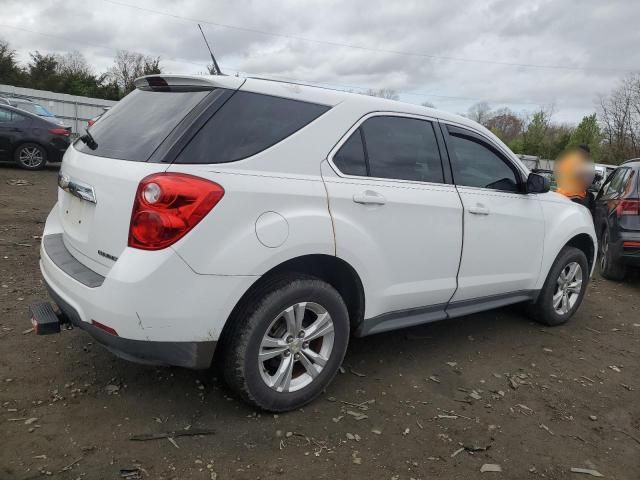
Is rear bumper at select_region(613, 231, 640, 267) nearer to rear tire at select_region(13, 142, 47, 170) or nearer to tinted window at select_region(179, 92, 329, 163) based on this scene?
tinted window at select_region(179, 92, 329, 163)

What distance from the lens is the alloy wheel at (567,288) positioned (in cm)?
472

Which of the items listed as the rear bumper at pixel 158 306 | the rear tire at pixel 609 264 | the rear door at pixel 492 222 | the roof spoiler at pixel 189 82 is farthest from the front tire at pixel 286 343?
the rear tire at pixel 609 264

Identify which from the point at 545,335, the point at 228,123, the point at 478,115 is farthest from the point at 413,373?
the point at 478,115

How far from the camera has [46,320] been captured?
2709mm

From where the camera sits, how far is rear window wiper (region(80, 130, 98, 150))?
2.94 m

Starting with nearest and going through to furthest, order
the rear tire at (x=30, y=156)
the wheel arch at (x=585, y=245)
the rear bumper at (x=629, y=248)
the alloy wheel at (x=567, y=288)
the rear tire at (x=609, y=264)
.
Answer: the alloy wheel at (x=567, y=288), the wheel arch at (x=585, y=245), the rear bumper at (x=629, y=248), the rear tire at (x=609, y=264), the rear tire at (x=30, y=156)

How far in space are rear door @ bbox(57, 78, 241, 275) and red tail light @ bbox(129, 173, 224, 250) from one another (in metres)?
0.06

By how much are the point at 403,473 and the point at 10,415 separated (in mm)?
1988

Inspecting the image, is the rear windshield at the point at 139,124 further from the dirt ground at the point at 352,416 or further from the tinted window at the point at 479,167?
the tinted window at the point at 479,167

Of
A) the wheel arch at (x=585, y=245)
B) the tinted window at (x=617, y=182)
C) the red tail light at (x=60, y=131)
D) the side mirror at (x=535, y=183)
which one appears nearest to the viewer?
the side mirror at (x=535, y=183)

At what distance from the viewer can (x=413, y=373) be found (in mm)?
3562

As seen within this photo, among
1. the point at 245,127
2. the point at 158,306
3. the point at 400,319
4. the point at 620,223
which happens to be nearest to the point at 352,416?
the point at 400,319

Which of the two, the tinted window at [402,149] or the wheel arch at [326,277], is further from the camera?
the tinted window at [402,149]

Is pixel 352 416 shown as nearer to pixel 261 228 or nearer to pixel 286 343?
pixel 286 343
